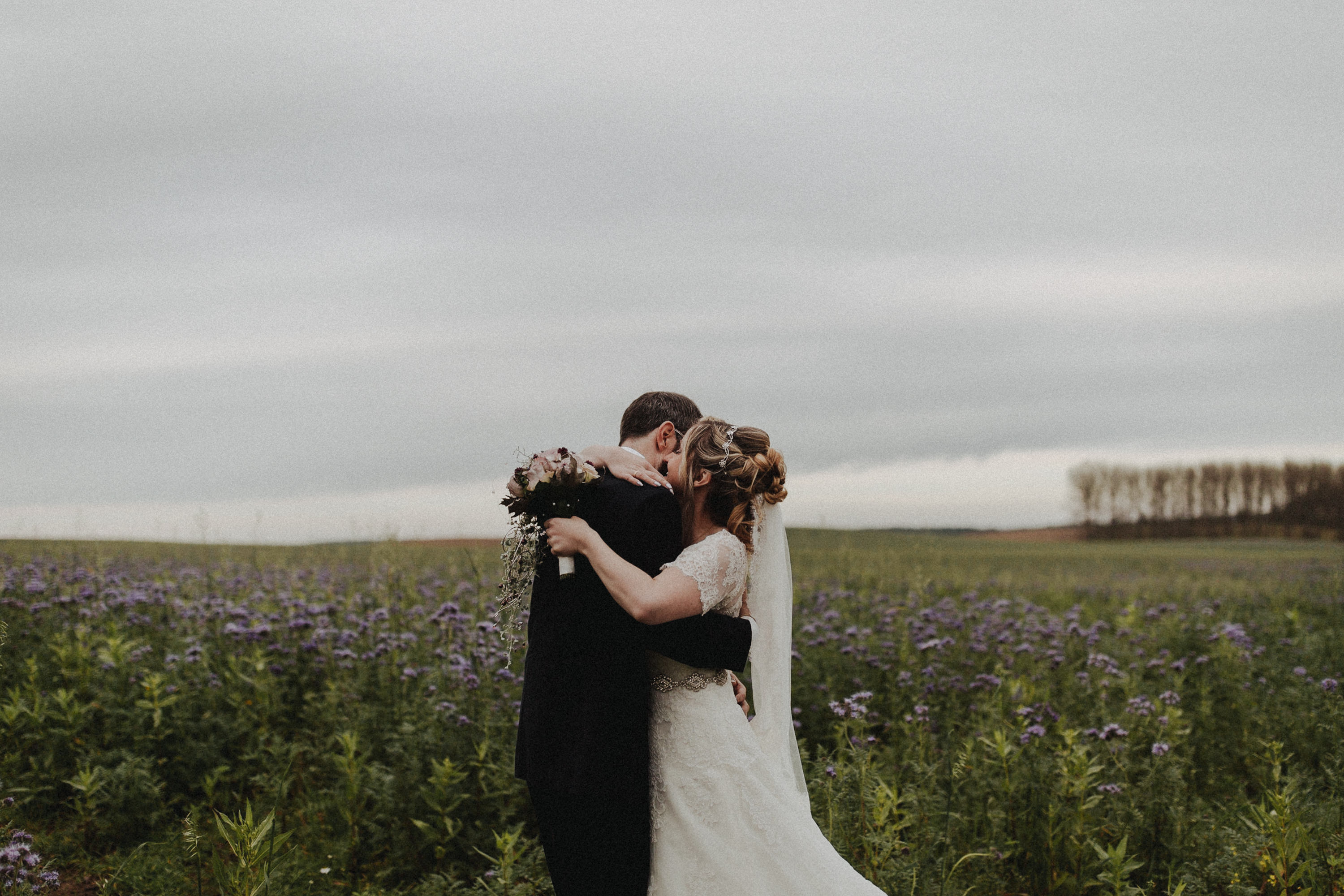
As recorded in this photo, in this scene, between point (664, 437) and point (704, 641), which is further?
point (664, 437)

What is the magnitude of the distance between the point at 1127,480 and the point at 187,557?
4821 centimetres

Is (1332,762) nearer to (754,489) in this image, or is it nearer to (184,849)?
(754,489)

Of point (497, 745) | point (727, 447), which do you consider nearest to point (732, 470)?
point (727, 447)

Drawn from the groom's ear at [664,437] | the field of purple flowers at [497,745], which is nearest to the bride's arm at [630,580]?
the groom's ear at [664,437]

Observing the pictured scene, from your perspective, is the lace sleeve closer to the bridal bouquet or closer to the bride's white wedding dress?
the bride's white wedding dress

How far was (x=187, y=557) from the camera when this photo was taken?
1802cm

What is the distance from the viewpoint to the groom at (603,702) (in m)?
2.87

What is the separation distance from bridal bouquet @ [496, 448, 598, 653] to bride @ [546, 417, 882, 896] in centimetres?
6

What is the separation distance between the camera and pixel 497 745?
4996 mm

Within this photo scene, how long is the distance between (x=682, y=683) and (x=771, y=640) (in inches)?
27.0

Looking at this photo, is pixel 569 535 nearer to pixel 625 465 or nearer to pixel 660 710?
pixel 625 465

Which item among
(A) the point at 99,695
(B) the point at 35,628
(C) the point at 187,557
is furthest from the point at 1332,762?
(C) the point at 187,557

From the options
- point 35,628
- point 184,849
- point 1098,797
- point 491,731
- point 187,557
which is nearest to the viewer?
point 1098,797

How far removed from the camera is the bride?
115 inches
